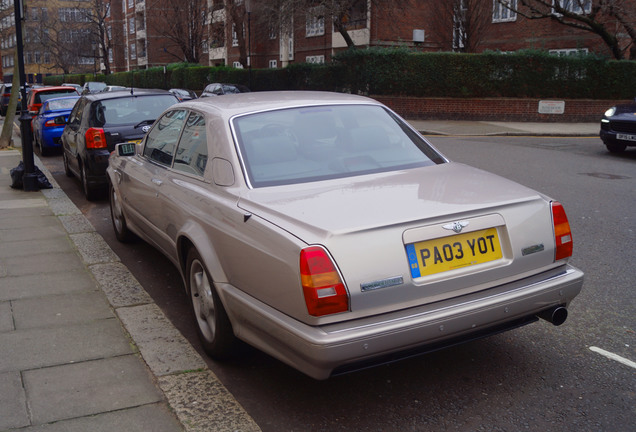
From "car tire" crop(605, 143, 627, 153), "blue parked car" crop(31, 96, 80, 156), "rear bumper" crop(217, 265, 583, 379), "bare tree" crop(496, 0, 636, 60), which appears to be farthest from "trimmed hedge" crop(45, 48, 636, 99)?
"rear bumper" crop(217, 265, 583, 379)

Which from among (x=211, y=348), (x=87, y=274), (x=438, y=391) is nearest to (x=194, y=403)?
(x=211, y=348)

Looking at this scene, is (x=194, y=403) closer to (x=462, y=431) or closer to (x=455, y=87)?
(x=462, y=431)

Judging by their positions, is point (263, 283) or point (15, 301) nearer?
point (263, 283)

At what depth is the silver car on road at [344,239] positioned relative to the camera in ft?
10.2

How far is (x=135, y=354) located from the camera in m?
4.20

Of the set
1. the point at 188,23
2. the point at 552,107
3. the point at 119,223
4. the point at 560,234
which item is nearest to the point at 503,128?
the point at 552,107

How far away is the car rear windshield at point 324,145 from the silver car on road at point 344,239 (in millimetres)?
11

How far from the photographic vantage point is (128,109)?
393 inches

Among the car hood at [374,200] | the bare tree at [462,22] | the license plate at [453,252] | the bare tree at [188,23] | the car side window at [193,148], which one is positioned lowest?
the license plate at [453,252]

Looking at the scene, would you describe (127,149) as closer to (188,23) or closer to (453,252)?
(453,252)

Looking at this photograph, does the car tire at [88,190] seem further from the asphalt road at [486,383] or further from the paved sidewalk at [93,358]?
the asphalt road at [486,383]

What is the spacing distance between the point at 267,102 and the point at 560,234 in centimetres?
220

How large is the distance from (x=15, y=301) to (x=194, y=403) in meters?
2.44

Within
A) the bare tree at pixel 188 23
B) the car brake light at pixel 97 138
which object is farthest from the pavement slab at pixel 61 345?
the bare tree at pixel 188 23
